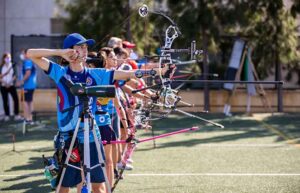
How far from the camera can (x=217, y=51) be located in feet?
64.3

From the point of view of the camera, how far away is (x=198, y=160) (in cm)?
998

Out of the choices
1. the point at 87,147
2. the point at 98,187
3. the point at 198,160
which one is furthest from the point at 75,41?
the point at 198,160

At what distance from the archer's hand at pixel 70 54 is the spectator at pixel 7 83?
37.8ft

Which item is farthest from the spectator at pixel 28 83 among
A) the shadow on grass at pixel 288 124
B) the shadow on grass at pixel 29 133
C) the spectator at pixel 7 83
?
the shadow on grass at pixel 288 124

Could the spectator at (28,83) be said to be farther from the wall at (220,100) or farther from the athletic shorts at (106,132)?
the athletic shorts at (106,132)

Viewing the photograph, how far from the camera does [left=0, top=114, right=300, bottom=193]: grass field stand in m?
7.93

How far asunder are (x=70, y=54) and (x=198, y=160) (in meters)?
5.06

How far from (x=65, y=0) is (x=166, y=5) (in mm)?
3629

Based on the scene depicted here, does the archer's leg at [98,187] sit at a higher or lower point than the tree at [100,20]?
lower

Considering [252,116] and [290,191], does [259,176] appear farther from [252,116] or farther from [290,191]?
[252,116]

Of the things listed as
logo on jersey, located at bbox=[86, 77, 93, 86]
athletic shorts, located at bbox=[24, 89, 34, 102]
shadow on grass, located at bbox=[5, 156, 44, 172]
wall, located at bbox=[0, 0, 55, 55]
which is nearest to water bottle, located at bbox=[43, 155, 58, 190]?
logo on jersey, located at bbox=[86, 77, 93, 86]

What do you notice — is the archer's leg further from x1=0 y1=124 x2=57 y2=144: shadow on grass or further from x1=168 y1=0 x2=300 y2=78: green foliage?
x1=168 y1=0 x2=300 y2=78: green foliage

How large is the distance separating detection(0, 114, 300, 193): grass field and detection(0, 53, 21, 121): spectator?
1883mm

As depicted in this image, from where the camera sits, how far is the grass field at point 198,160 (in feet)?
26.0
